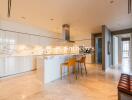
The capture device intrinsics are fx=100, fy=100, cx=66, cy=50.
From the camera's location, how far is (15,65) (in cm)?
503

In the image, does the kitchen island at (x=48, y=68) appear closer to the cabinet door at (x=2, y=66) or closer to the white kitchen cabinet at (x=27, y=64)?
the cabinet door at (x=2, y=66)

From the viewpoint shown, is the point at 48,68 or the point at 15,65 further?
the point at 15,65

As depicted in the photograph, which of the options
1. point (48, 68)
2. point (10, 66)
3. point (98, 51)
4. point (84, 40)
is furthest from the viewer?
point (84, 40)

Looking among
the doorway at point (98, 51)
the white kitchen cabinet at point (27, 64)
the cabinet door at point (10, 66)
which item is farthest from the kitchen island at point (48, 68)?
the doorway at point (98, 51)

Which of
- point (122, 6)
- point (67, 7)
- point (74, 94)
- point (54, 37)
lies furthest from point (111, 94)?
point (54, 37)

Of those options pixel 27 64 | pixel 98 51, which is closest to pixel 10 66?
pixel 27 64

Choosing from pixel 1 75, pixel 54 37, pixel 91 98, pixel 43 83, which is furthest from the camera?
pixel 54 37

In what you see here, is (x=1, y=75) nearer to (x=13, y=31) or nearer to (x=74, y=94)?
(x=13, y=31)

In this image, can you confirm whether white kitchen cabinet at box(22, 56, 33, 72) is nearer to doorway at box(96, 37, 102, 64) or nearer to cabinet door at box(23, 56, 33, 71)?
cabinet door at box(23, 56, 33, 71)

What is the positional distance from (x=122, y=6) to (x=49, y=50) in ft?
16.9

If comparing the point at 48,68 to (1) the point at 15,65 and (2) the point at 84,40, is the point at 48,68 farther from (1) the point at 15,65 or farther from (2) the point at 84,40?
(2) the point at 84,40

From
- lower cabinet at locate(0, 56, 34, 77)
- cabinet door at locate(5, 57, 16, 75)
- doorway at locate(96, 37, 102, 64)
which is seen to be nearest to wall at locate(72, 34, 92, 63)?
doorway at locate(96, 37, 102, 64)

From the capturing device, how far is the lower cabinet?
451cm

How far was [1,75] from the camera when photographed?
443 cm
